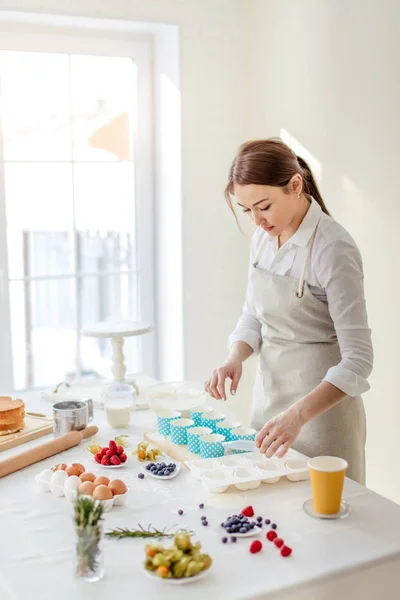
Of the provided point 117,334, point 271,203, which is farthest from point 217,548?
point 117,334

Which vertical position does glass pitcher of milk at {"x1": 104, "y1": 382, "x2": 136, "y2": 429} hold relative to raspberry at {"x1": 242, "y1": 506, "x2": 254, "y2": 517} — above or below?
above

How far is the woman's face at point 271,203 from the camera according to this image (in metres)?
1.95

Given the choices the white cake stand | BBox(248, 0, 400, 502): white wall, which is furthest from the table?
BBox(248, 0, 400, 502): white wall

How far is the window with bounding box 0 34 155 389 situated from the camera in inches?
134

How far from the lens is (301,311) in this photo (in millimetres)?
2012

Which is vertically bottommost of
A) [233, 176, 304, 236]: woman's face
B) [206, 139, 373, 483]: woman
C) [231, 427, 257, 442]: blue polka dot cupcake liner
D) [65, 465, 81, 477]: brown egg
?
[65, 465, 81, 477]: brown egg

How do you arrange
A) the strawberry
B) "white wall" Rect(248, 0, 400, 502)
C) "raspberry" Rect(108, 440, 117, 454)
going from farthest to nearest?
"white wall" Rect(248, 0, 400, 502) < "raspberry" Rect(108, 440, 117, 454) < the strawberry

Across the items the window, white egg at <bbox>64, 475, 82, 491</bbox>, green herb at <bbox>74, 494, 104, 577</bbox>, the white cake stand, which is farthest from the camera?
the window

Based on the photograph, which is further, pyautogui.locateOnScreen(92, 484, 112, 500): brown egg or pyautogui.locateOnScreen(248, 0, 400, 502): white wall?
pyautogui.locateOnScreen(248, 0, 400, 502): white wall

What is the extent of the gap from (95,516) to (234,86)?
2692 mm

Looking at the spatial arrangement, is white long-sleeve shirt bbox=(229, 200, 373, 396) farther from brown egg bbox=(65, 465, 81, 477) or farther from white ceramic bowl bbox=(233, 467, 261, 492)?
brown egg bbox=(65, 465, 81, 477)

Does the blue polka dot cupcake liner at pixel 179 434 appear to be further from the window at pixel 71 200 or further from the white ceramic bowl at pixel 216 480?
the window at pixel 71 200

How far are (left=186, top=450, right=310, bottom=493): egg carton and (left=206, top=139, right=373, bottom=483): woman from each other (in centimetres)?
11

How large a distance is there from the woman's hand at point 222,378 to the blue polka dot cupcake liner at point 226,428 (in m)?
0.07
